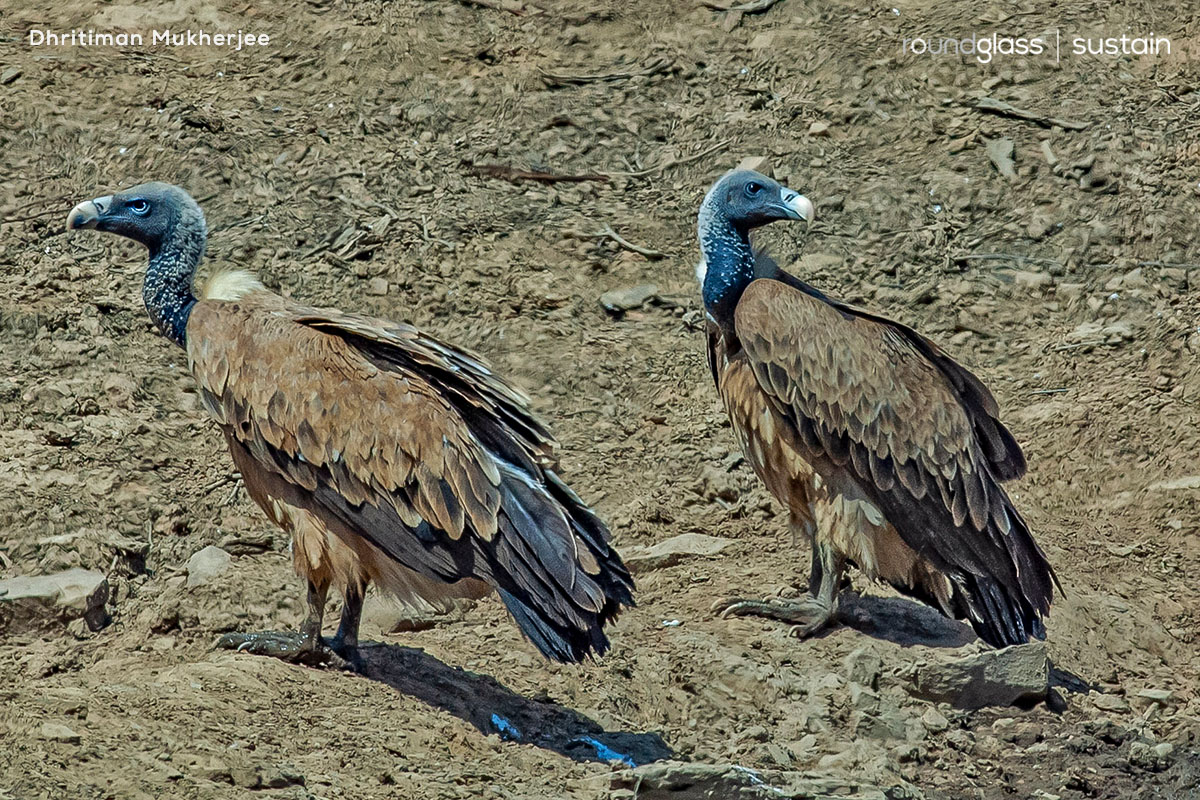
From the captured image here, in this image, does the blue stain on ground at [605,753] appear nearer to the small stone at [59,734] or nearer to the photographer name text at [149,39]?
the small stone at [59,734]

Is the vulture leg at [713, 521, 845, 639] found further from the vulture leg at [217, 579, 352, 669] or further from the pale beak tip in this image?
the pale beak tip

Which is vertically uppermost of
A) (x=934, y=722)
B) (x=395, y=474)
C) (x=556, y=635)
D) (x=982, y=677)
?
(x=395, y=474)

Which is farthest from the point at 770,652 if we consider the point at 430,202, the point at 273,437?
the point at 430,202

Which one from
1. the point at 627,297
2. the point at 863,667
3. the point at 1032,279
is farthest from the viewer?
the point at 1032,279

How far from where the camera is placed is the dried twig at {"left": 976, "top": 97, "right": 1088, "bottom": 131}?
503 inches

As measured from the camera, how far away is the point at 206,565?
870cm

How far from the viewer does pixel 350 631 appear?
25.0 ft

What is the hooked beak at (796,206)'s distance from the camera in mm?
8695

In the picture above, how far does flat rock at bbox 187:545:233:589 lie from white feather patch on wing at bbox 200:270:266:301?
1.50 m

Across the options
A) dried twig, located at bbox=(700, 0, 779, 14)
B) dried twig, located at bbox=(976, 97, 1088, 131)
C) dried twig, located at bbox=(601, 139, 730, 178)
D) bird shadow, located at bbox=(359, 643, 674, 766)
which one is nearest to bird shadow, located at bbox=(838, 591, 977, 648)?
bird shadow, located at bbox=(359, 643, 674, 766)

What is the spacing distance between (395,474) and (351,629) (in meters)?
0.83

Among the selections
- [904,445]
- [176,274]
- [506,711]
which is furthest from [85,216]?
[904,445]

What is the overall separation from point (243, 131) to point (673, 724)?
21.4 ft

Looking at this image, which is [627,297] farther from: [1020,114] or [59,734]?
[59,734]
